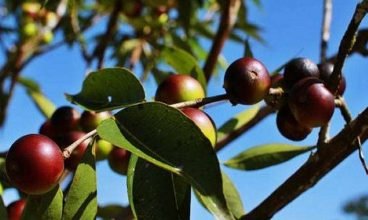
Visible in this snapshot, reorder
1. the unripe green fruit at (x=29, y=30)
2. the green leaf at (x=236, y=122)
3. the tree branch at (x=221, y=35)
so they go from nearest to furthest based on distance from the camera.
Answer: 1. the green leaf at (x=236, y=122)
2. the tree branch at (x=221, y=35)
3. the unripe green fruit at (x=29, y=30)

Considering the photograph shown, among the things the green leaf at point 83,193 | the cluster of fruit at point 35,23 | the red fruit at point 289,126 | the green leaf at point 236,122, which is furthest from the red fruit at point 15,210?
the cluster of fruit at point 35,23

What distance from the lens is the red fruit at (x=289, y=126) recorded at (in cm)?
96

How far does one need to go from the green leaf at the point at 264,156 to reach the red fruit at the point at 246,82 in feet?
0.82

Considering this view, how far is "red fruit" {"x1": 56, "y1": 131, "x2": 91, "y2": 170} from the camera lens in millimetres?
1031

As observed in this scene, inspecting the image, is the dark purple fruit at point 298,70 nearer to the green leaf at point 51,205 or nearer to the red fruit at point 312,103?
the red fruit at point 312,103

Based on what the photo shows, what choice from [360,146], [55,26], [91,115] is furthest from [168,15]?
[360,146]

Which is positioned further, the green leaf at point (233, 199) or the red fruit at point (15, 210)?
the green leaf at point (233, 199)

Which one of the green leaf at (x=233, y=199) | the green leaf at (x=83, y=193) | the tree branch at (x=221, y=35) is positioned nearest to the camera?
the green leaf at (x=83, y=193)

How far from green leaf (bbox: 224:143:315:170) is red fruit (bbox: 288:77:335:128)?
232 millimetres

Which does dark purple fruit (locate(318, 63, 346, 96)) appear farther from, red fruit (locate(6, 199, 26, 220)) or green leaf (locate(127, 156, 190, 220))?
red fruit (locate(6, 199, 26, 220))

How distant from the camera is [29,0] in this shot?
8.98ft

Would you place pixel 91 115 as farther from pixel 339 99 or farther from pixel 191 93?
pixel 339 99

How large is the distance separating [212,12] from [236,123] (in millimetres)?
1703

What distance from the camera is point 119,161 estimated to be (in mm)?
1222
